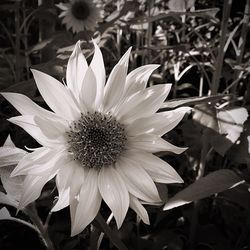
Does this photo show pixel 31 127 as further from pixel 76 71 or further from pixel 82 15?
pixel 82 15

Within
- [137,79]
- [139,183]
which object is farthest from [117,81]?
[139,183]

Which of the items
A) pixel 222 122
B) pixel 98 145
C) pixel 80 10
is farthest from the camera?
pixel 80 10

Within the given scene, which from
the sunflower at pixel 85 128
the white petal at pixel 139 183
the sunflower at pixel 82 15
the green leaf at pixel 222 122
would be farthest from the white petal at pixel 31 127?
the sunflower at pixel 82 15

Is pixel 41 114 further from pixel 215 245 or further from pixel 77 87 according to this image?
pixel 215 245

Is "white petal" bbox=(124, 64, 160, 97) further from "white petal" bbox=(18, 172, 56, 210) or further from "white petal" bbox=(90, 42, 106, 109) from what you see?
"white petal" bbox=(18, 172, 56, 210)

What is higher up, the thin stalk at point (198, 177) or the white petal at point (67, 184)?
the white petal at point (67, 184)

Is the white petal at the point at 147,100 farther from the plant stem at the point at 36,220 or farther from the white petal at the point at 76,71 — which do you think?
the plant stem at the point at 36,220

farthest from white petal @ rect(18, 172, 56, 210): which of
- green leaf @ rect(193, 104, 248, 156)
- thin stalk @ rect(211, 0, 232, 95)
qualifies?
thin stalk @ rect(211, 0, 232, 95)

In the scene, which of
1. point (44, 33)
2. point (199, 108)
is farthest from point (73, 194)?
point (44, 33)
